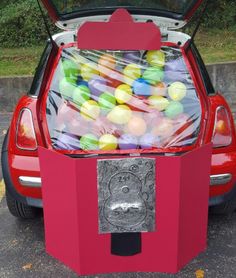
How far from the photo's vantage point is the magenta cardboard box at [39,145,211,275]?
2275 mm

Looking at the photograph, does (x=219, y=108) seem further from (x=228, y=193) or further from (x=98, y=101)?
(x=98, y=101)

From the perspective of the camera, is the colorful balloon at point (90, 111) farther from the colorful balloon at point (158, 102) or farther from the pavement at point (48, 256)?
the pavement at point (48, 256)

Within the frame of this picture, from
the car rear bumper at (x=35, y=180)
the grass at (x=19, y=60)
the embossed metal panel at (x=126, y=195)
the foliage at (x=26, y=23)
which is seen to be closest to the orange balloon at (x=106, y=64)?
the car rear bumper at (x=35, y=180)

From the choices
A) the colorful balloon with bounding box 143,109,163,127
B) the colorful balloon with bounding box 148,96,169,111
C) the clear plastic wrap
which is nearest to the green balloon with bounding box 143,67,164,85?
the clear plastic wrap

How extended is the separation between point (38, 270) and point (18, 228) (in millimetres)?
563

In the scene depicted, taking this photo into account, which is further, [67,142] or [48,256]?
[48,256]

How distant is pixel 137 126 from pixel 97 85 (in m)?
0.42

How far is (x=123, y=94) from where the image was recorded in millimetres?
2785

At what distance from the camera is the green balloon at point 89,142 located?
2.59 metres

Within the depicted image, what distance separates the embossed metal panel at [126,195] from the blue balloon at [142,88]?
2.18 feet

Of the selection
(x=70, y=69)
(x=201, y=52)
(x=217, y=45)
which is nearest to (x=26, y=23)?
(x=201, y=52)

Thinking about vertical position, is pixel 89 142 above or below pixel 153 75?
below

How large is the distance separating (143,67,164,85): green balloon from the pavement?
3.72 ft

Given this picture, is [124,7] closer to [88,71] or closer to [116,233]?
[88,71]
